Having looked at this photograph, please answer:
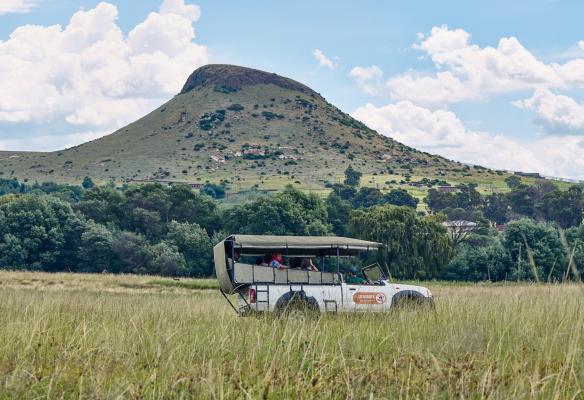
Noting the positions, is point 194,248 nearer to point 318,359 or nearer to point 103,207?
point 103,207

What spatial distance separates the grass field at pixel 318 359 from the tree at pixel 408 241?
62239mm

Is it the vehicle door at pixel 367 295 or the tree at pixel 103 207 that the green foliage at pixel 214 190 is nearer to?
the tree at pixel 103 207

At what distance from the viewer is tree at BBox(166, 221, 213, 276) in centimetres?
7550

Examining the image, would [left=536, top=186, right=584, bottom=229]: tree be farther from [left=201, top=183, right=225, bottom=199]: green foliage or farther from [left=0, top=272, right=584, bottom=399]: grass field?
[left=0, top=272, right=584, bottom=399]: grass field

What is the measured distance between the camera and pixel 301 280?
65.0ft

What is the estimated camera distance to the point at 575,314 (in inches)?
360

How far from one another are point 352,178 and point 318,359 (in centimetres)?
17964

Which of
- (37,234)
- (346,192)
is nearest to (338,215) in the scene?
(37,234)

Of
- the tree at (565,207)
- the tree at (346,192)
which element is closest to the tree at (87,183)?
the tree at (346,192)

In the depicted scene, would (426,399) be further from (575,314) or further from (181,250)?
(181,250)

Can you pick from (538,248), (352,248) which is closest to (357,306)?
(352,248)

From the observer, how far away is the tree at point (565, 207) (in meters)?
119

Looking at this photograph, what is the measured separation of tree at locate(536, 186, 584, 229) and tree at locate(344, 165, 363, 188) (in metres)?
65.4

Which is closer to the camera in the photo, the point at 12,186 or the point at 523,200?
the point at 523,200
